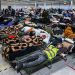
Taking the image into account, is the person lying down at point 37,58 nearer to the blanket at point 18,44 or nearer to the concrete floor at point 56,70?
the concrete floor at point 56,70

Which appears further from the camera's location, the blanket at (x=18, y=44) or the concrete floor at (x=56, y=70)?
the blanket at (x=18, y=44)

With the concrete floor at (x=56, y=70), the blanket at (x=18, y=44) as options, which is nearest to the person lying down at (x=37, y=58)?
the concrete floor at (x=56, y=70)

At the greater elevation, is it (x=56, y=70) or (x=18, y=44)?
(x=18, y=44)

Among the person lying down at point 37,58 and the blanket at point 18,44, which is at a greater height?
the blanket at point 18,44

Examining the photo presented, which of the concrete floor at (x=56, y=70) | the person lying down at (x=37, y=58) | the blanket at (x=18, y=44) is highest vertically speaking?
the blanket at (x=18, y=44)

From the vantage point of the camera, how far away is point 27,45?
375 cm

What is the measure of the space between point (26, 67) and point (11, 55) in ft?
2.56

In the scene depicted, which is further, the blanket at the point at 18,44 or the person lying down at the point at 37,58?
the blanket at the point at 18,44

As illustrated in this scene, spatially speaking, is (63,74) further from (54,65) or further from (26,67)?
(26,67)

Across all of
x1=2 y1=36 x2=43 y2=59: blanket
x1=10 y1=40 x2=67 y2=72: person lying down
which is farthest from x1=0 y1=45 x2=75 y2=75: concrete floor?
x1=2 y1=36 x2=43 y2=59: blanket

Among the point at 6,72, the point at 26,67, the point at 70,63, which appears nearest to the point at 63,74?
the point at 70,63

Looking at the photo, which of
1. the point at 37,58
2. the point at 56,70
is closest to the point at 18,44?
the point at 37,58

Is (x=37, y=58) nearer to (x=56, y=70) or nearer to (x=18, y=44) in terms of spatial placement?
(x=56, y=70)

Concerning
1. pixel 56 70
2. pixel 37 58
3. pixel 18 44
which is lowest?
pixel 56 70
